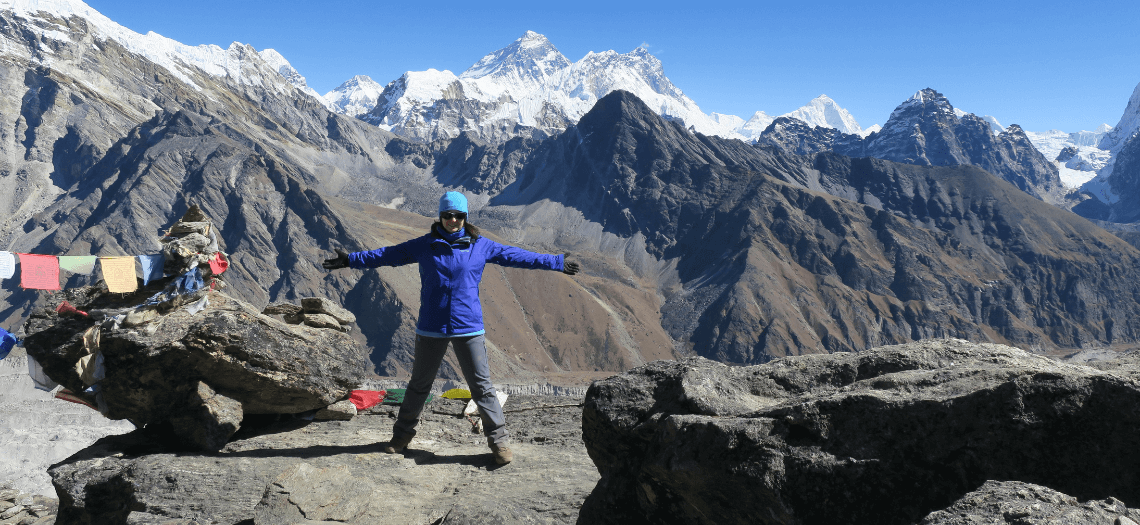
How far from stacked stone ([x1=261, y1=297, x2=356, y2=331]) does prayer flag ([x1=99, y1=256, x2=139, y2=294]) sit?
1.69m

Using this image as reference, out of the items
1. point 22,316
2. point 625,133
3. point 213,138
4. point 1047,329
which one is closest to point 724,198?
point 625,133

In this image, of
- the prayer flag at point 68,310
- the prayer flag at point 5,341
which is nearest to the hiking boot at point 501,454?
the prayer flag at point 68,310

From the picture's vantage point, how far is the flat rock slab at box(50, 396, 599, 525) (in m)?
5.57

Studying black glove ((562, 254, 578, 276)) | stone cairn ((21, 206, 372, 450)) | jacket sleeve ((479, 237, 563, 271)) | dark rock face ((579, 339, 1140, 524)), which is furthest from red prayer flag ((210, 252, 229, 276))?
dark rock face ((579, 339, 1140, 524))

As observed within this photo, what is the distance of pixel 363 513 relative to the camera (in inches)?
222

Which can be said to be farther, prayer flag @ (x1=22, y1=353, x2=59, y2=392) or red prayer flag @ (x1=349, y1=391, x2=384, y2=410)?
red prayer flag @ (x1=349, y1=391, x2=384, y2=410)

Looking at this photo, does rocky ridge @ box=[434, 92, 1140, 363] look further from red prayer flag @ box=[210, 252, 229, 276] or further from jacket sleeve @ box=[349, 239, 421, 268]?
jacket sleeve @ box=[349, 239, 421, 268]

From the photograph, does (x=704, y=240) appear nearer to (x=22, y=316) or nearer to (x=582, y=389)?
(x=582, y=389)

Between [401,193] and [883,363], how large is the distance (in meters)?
200

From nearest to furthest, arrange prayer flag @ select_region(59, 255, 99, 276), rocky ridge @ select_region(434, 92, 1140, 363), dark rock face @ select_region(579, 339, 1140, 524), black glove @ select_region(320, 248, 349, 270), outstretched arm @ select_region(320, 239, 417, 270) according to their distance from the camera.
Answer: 1. dark rock face @ select_region(579, 339, 1140, 524)
2. outstretched arm @ select_region(320, 239, 417, 270)
3. black glove @ select_region(320, 248, 349, 270)
4. prayer flag @ select_region(59, 255, 99, 276)
5. rocky ridge @ select_region(434, 92, 1140, 363)

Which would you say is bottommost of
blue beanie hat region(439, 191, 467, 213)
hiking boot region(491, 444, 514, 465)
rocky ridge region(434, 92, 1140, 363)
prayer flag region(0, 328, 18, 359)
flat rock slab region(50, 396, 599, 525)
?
flat rock slab region(50, 396, 599, 525)

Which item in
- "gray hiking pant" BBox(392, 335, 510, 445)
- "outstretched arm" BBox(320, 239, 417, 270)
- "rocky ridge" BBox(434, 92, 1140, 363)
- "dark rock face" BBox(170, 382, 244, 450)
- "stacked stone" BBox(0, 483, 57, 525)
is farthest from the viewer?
"rocky ridge" BBox(434, 92, 1140, 363)

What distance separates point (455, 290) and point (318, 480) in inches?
88.0

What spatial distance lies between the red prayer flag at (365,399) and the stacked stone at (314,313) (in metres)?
1.19
